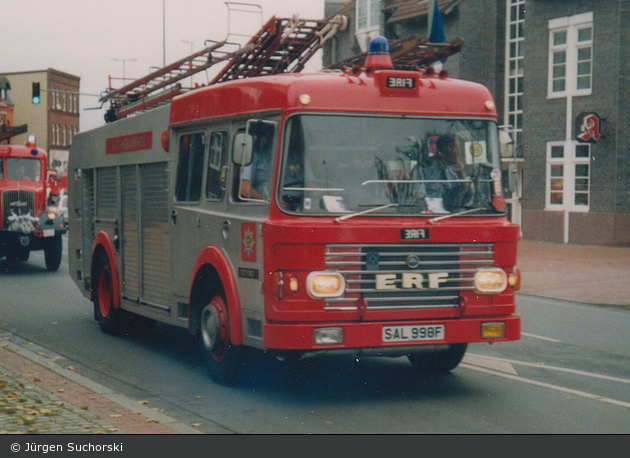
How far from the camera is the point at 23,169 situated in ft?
73.1

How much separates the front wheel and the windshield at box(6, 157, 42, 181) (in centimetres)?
1489

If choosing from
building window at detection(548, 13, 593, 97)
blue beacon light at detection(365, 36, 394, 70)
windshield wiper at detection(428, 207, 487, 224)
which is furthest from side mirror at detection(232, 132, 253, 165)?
building window at detection(548, 13, 593, 97)

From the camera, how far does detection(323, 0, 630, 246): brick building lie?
27891 mm

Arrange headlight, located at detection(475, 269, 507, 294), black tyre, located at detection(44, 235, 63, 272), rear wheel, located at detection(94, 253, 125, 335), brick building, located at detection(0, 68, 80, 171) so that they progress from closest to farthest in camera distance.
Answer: headlight, located at detection(475, 269, 507, 294), rear wheel, located at detection(94, 253, 125, 335), black tyre, located at detection(44, 235, 63, 272), brick building, located at detection(0, 68, 80, 171)

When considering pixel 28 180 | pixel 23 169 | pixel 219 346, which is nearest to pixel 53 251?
pixel 28 180

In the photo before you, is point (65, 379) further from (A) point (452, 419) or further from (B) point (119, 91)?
(B) point (119, 91)

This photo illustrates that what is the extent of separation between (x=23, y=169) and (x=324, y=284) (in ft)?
55.0

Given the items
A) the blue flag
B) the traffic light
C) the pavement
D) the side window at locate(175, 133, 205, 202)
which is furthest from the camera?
the traffic light

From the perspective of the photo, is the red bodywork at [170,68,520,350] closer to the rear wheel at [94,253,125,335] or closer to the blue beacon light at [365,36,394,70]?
the blue beacon light at [365,36,394,70]

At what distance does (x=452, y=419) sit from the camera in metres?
6.89

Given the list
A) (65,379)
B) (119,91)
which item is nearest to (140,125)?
(119,91)

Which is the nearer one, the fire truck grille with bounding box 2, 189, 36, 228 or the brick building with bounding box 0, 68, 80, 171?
the fire truck grille with bounding box 2, 189, 36, 228

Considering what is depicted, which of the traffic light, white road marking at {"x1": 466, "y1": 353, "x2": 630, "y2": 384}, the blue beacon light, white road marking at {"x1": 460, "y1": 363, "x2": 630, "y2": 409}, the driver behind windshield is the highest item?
the traffic light

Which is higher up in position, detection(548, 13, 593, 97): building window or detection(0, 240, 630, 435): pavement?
detection(548, 13, 593, 97): building window
